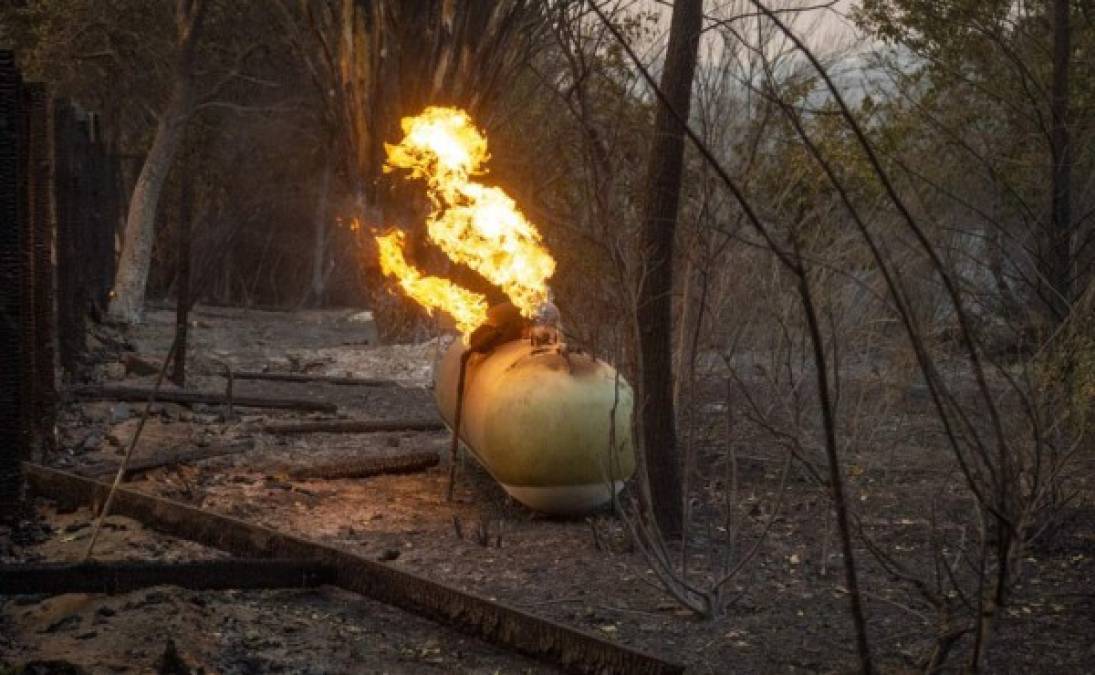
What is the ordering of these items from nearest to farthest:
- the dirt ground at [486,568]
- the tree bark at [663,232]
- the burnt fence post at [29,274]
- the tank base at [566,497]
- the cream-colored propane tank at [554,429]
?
1. the dirt ground at [486,568]
2. the burnt fence post at [29,274]
3. the tree bark at [663,232]
4. the cream-colored propane tank at [554,429]
5. the tank base at [566,497]

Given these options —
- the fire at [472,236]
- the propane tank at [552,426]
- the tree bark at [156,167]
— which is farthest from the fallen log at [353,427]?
the tree bark at [156,167]

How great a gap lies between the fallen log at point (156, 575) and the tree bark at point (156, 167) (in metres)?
24.3

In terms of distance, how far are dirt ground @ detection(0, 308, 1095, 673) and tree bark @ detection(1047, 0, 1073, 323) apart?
189 cm

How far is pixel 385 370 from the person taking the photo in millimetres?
22562

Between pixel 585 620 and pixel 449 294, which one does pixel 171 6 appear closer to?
pixel 449 294

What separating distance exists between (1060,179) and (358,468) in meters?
7.72

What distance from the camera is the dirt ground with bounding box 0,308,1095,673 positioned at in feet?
23.4

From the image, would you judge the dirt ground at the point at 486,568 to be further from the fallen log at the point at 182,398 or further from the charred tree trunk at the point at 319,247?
the charred tree trunk at the point at 319,247

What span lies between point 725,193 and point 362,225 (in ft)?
44.7

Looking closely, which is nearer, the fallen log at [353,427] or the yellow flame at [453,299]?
the yellow flame at [453,299]

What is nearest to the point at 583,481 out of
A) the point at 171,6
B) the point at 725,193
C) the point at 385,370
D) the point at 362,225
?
the point at 725,193

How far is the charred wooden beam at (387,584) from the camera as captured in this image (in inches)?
264

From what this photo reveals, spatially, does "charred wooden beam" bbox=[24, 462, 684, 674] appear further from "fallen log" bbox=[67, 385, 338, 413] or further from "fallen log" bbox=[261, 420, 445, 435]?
"fallen log" bbox=[67, 385, 338, 413]

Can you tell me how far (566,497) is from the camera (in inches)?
411
